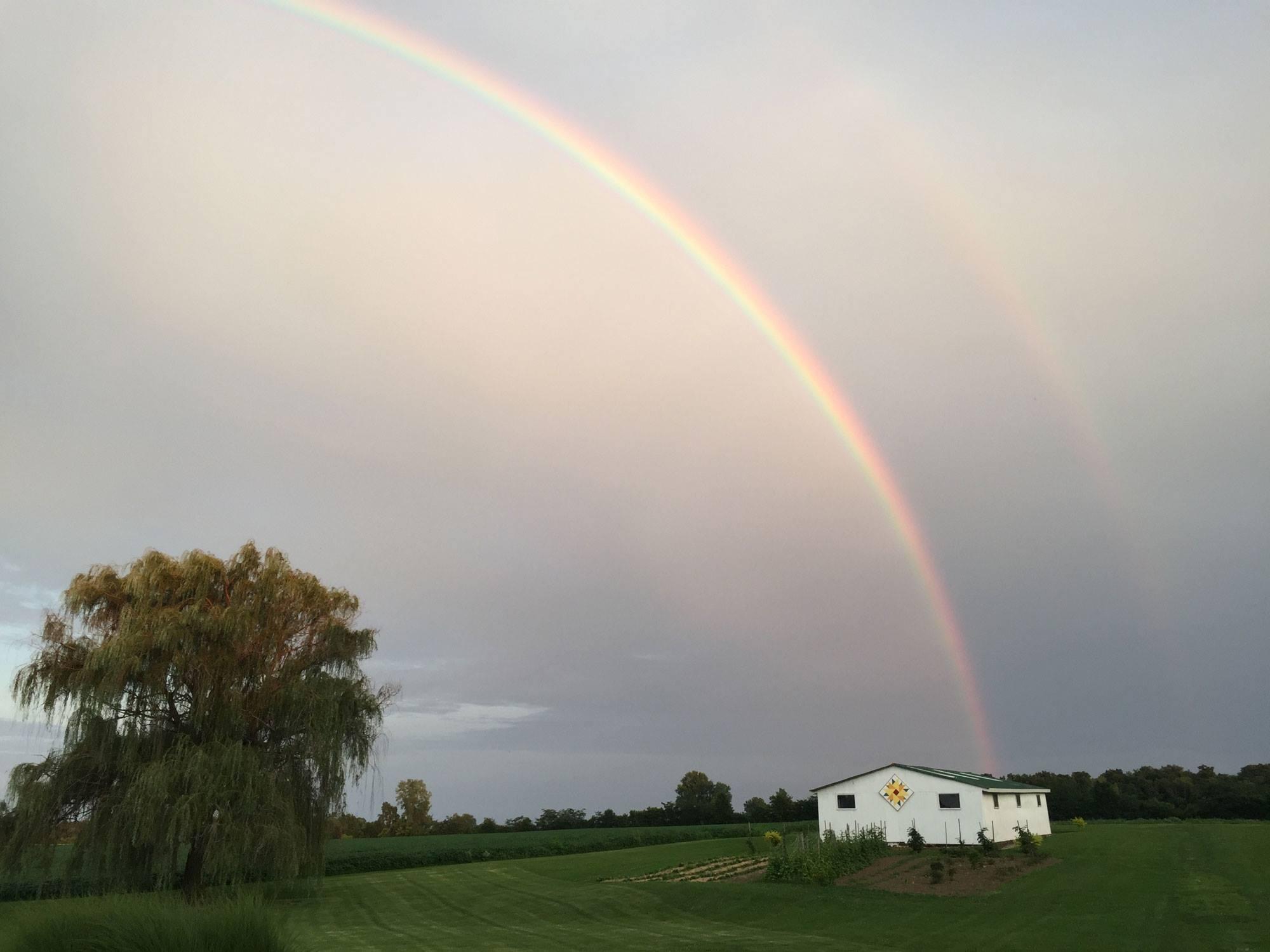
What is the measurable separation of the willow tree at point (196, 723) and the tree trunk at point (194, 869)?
0.25 ft

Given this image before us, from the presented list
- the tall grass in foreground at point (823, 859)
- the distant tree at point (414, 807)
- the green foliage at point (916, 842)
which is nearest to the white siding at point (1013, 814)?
the green foliage at point (916, 842)

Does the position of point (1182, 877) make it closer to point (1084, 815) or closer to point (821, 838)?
point (821, 838)

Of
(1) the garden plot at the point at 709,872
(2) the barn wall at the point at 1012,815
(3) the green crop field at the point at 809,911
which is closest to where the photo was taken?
(3) the green crop field at the point at 809,911

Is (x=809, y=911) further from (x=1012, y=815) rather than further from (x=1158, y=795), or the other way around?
(x=1158, y=795)

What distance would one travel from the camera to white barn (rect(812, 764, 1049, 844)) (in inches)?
1629

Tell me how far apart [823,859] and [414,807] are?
78.6 m

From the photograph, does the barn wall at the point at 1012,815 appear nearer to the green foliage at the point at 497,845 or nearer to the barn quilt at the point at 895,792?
the barn quilt at the point at 895,792

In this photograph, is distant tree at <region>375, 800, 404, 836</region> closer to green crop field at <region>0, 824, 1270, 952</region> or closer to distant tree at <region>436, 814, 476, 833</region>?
distant tree at <region>436, 814, 476, 833</region>

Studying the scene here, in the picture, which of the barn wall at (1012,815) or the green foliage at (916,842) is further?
the barn wall at (1012,815)

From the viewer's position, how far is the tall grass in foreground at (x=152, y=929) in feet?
29.5

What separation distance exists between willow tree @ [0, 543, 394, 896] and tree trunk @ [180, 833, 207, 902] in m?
0.08

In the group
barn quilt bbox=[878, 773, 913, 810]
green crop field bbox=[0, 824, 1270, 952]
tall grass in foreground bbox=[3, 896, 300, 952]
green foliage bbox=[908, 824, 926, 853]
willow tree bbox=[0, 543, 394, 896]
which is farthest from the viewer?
barn quilt bbox=[878, 773, 913, 810]

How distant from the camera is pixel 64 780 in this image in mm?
28016

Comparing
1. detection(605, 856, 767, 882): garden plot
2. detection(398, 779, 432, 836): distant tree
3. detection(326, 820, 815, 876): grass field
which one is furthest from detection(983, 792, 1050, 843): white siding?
detection(398, 779, 432, 836): distant tree
